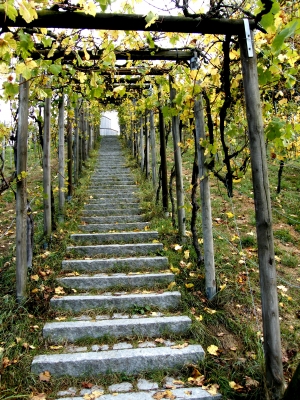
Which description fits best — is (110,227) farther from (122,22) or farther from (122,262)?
(122,22)

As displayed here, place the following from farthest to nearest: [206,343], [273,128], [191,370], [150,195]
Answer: [150,195] < [206,343] < [191,370] < [273,128]

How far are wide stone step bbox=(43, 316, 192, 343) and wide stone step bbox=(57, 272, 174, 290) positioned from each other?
67cm

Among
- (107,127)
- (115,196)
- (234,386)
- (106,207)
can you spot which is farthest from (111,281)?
(107,127)

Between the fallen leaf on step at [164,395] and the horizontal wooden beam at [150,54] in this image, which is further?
the horizontal wooden beam at [150,54]

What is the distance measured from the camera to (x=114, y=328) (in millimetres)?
3324

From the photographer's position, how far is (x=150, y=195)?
23.1 ft

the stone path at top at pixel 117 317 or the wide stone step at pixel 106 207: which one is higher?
the wide stone step at pixel 106 207

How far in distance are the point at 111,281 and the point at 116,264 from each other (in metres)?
0.40

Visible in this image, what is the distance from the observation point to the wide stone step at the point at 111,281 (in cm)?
404

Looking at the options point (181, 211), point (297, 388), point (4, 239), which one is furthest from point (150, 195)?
point (297, 388)

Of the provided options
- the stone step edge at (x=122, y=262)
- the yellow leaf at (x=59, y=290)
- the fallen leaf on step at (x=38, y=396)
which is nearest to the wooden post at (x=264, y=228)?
the fallen leaf on step at (x=38, y=396)

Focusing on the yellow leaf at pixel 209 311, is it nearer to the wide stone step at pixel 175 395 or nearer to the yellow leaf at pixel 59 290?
the wide stone step at pixel 175 395

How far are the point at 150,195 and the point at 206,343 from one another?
13.8ft

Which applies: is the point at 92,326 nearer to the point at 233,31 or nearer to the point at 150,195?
the point at 233,31
